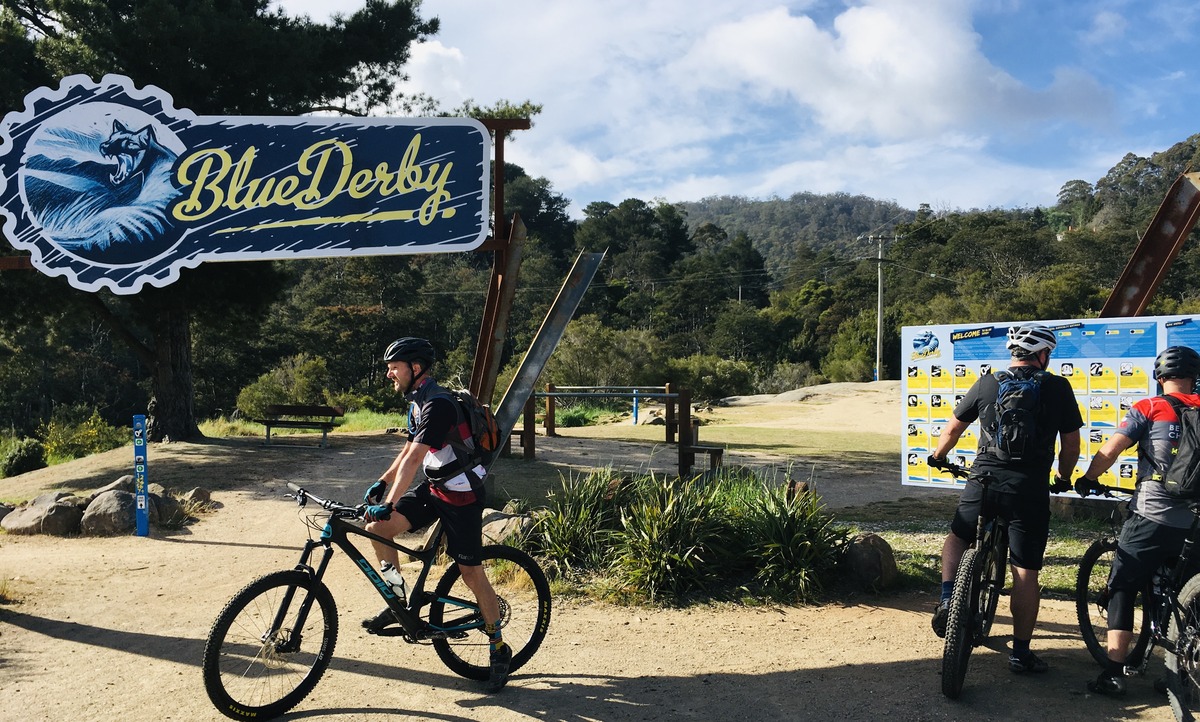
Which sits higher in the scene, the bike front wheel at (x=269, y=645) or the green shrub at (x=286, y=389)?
the green shrub at (x=286, y=389)

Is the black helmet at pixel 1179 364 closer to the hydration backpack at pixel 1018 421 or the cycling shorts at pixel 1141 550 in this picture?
the hydration backpack at pixel 1018 421

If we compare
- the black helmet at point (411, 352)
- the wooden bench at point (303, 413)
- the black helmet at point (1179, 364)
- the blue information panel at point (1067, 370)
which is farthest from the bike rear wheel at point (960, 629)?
the wooden bench at point (303, 413)

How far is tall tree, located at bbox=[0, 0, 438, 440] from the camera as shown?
1388 cm

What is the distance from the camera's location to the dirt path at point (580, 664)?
13.7 ft

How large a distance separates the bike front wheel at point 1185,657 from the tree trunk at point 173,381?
16669 millimetres

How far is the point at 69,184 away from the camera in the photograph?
23.5 ft

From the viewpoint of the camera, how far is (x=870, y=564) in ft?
20.0

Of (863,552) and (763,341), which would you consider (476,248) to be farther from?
(763,341)

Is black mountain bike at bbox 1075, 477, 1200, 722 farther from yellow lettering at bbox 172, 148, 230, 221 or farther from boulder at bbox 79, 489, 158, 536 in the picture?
boulder at bbox 79, 489, 158, 536

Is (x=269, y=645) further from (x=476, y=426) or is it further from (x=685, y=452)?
(x=685, y=452)

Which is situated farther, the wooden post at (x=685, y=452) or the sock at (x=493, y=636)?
the wooden post at (x=685, y=452)

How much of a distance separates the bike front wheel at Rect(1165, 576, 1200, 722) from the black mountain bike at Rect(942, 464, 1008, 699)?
0.79 m

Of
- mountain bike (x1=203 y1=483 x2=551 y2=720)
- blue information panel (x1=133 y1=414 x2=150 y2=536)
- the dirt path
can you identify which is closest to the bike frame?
mountain bike (x1=203 y1=483 x2=551 y2=720)

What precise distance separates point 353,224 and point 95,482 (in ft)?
27.9
